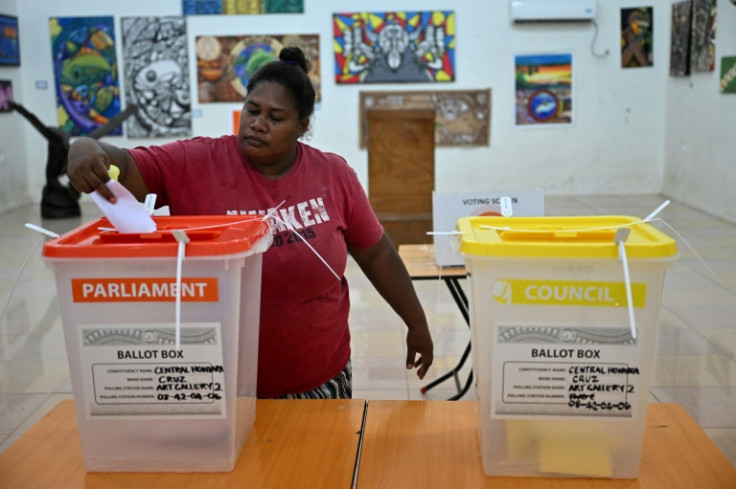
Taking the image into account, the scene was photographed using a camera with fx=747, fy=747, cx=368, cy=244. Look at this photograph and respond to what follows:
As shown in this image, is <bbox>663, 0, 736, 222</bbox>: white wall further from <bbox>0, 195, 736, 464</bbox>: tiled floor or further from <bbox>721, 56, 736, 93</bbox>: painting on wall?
<bbox>0, 195, 736, 464</bbox>: tiled floor

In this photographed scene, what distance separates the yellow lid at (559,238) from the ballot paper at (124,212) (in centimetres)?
47

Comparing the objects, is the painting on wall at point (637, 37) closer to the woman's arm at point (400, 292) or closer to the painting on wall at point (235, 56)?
the painting on wall at point (235, 56)

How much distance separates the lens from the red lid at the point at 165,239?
100cm

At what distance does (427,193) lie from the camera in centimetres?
528

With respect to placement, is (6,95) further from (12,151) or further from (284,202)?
(284,202)

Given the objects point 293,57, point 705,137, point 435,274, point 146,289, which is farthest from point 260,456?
point 705,137

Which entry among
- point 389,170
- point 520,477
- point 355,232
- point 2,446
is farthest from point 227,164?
point 389,170

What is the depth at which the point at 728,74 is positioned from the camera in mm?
6684

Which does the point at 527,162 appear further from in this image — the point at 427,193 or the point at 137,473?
the point at 137,473

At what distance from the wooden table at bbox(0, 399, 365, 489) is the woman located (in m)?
0.27

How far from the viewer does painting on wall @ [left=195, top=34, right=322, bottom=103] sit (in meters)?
8.50

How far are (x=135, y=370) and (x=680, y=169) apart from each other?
7972 mm

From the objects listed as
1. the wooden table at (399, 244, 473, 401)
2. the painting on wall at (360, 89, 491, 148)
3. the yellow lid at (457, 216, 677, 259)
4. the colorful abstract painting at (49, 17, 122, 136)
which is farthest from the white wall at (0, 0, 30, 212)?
the yellow lid at (457, 216, 677, 259)

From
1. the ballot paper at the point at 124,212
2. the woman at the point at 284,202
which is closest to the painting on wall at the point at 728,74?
the woman at the point at 284,202
